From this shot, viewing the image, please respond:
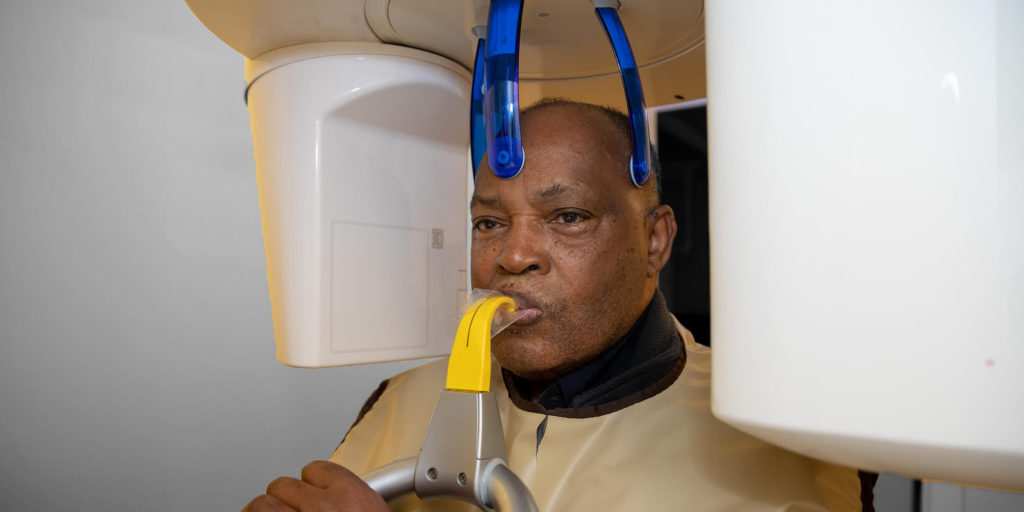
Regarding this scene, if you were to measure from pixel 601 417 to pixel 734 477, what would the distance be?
19cm

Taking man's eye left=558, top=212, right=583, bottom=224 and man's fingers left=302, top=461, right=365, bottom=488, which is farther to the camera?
man's eye left=558, top=212, right=583, bottom=224

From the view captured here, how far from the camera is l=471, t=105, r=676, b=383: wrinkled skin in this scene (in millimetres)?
920

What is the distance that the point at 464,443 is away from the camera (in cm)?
71

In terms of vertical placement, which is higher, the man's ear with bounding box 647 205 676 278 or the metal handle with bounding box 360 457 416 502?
the man's ear with bounding box 647 205 676 278

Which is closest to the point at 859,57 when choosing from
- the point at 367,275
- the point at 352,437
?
the point at 367,275

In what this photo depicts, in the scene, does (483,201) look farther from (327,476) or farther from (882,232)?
(882,232)

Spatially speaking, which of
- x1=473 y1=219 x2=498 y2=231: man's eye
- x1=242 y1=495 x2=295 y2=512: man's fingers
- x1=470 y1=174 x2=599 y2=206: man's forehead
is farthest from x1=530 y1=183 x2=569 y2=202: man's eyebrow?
x1=242 y1=495 x2=295 y2=512: man's fingers

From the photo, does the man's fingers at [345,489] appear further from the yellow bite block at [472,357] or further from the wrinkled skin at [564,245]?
the wrinkled skin at [564,245]

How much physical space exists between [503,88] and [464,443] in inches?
16.2

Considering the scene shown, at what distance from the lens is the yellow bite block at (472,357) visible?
2.35ft

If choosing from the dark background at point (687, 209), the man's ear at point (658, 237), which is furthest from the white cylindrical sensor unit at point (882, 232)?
the dark background at point (687, 209)

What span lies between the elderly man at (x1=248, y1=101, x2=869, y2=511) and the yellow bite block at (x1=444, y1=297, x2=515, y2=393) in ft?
0.51

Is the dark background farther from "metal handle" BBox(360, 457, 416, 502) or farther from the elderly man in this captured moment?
"metal handle" BBox(360, 457, 416, 502)

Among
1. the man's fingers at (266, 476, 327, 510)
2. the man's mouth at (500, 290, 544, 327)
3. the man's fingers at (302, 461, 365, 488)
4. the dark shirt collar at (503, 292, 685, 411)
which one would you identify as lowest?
the man's fingers at (266, 476, 327, 510)
